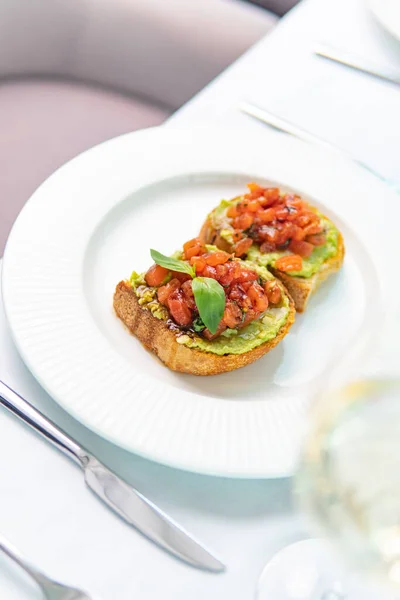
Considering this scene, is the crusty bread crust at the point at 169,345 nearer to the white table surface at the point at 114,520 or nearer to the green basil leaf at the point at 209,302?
the green basil leaf at the point at 209,302

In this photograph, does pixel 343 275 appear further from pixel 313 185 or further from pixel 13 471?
pixel 13 471

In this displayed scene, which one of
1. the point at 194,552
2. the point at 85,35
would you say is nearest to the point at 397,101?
the point at 85,35

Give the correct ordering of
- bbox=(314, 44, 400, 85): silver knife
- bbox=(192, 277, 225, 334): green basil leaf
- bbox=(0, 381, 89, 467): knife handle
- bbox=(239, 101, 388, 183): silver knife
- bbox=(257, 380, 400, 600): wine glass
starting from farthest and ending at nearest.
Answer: bbox=(314, 44, 400, 85): silver knife → bbox=(239, 101, 388, 183): silver knife → bbox=(192, 277, 225, 334): green basil leaf → bbox=(0, 381, 89, 467): knife handle → bbox=(257, 380, 400, 600): wine glass

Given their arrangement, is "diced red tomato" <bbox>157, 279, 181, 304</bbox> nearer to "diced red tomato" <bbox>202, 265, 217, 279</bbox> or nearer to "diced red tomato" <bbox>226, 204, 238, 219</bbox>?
"diced red tomato" <bbox>202, 265, 217, 279</bbox>

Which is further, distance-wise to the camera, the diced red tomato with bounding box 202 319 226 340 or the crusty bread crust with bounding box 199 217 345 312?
the crusty bread crust with bounding box 199 217 345 312

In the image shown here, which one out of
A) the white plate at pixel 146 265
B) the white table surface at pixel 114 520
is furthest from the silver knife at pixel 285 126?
the white table surface at pixel 114 520

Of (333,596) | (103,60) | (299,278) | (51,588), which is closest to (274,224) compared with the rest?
(299,278)

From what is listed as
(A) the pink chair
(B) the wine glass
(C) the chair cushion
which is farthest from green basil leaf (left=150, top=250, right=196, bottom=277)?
(A) the pink chair
